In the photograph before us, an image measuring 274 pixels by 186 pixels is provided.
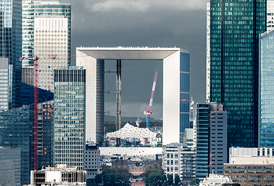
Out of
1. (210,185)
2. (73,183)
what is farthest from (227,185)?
(73,183)

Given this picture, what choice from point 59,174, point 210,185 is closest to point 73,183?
point 59,174

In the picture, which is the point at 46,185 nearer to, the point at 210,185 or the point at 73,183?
the point at 73,183

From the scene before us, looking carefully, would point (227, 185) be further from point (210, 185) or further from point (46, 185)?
point (46, 185)

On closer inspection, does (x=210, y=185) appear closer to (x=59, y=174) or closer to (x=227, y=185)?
(x=227, y=185)

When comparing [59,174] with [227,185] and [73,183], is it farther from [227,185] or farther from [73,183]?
[227,185]

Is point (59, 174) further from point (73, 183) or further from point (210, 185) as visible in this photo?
point (210, 185)

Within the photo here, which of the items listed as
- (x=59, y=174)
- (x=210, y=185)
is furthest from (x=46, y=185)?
(x=210, y=185)
